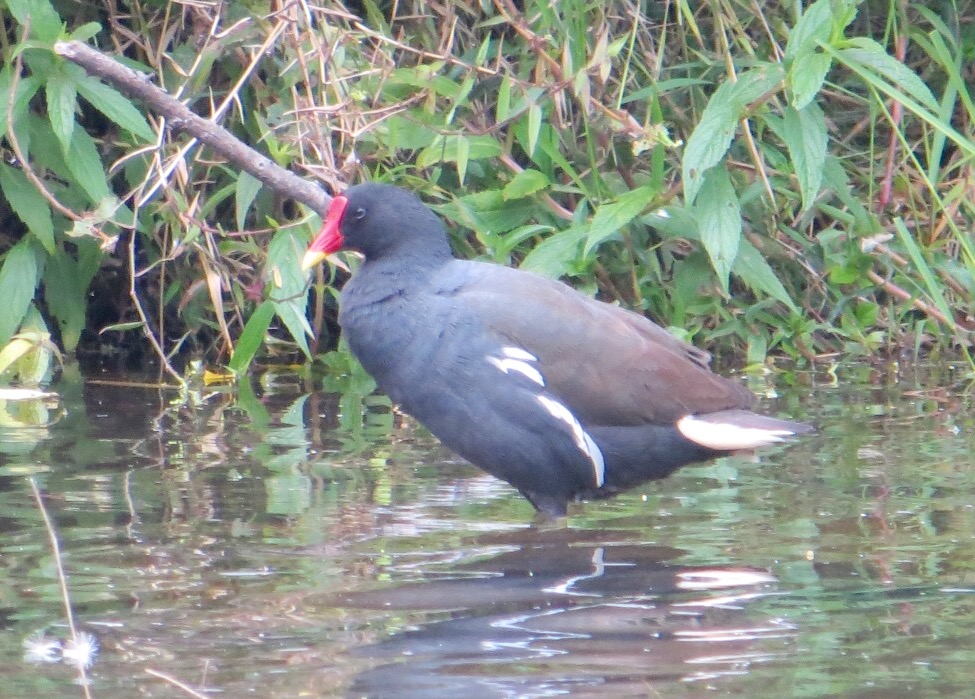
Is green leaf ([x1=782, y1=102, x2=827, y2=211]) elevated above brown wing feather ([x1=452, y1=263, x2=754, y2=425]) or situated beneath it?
elevated above

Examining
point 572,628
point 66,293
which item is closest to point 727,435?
point 572,628

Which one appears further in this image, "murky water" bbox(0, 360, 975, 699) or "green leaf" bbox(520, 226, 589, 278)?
"green leaf" bbox(520, 226, 589, 278)

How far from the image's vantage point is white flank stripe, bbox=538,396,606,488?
12.1ft

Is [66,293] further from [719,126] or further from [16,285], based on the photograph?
[719,126]

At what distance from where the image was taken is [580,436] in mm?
3705

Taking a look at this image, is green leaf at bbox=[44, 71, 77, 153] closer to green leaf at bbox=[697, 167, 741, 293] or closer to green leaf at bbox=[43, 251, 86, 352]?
green leaf at bbox=[43, 251, 86, 352]

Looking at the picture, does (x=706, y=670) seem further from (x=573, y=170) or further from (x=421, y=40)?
(x=421, y=40)

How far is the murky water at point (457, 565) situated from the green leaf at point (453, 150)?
0.89 meters

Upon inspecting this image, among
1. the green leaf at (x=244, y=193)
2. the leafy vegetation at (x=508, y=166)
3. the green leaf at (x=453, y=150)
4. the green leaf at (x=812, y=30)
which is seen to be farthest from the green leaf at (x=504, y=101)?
the green leaf at (x=812, y=30)

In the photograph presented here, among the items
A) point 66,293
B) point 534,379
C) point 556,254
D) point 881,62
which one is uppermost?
point 881,62

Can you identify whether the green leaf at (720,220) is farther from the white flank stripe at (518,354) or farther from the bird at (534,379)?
the white flank stripe at (518,354)

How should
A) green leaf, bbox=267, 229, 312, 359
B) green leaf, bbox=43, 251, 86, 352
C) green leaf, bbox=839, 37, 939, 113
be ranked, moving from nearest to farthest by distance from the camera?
green leaf, bbox=839, 37, 939, 113
green leaf, bbox=267, 229, 312, 359
green leaf, bbox=43, 251, 86, 352

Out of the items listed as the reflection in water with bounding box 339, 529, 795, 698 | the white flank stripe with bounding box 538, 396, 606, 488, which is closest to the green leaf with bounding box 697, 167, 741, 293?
the white flank stripe with bounding box 538, 396, 606, 488

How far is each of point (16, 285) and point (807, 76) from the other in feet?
8.92
